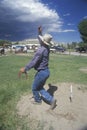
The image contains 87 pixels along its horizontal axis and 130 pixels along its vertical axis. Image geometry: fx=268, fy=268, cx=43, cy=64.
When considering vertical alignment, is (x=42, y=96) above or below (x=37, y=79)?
below

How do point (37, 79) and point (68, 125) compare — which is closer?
point (68, 125)

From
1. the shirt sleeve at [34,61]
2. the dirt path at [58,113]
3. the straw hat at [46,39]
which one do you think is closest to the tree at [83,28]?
the dirt path at [58,113]

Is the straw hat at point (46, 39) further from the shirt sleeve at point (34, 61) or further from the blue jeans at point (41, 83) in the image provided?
the blue jeans at point (41, 83)

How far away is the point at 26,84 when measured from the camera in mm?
10828

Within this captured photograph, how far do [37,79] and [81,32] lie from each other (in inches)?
3213

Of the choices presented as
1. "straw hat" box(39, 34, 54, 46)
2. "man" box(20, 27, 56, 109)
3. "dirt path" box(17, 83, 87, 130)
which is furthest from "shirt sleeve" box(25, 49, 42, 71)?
"dirt path" box(17, 83, 87, 130)

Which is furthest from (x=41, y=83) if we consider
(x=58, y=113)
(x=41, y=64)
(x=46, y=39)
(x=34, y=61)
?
(x=46, y=39)

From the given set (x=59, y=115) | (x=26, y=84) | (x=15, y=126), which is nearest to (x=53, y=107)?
(x=59, y=115)

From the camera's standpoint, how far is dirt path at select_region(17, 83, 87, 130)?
6.15m

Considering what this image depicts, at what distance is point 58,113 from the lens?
7043 millimetres

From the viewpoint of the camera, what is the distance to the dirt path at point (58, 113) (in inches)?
242

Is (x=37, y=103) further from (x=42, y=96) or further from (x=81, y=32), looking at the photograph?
(x=81, y=32)

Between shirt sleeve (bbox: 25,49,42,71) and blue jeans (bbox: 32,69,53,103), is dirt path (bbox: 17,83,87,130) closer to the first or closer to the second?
blue jeans (bbox: 32,69,53,103)

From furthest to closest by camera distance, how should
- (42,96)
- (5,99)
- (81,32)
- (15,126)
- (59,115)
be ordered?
(81,32), (5,99), (42,96), (59,115), (15,126)
